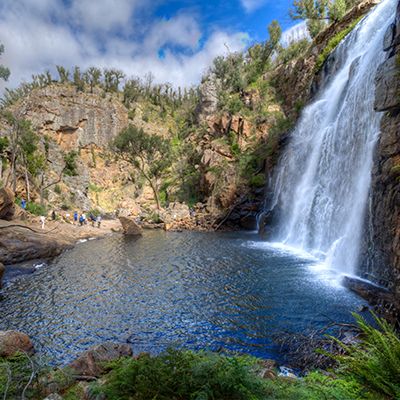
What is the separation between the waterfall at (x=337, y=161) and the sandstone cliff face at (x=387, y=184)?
4.17ft

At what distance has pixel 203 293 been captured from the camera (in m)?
10.9

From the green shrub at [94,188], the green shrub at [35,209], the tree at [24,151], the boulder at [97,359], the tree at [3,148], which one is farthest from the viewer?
the green shrub at [94,188]

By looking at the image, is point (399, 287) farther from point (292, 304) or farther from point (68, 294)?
point (68, 294)

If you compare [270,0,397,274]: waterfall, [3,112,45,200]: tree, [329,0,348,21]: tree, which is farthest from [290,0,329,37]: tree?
[3,112,45,200]: tree

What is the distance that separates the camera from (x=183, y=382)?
331 centimetres

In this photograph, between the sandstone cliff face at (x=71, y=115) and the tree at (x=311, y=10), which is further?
the sandstone cliff face at (x=71, y=115)

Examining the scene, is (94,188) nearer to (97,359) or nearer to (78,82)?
(78,82)

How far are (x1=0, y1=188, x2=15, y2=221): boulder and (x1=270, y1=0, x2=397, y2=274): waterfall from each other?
20.2 metres

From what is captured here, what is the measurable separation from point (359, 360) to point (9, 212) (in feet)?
77.6

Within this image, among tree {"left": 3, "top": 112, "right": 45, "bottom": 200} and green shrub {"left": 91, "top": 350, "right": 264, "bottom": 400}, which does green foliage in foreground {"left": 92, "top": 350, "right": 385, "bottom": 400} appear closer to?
green shrub {"left": 91, "top": 350, "right": 264, "bottom": 400}

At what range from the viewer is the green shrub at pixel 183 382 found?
3270mm

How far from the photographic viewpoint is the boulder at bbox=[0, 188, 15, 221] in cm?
1986

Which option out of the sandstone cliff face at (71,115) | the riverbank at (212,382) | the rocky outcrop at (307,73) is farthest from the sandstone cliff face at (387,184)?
the sandstone cliff face at (71,115)

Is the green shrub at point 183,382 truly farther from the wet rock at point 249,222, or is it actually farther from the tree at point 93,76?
the tree at point 93,76
